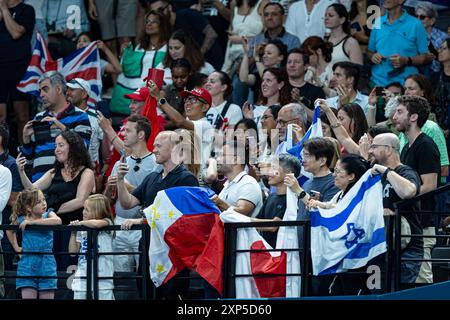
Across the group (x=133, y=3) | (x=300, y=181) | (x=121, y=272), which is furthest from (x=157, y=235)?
(x=133, y=3)

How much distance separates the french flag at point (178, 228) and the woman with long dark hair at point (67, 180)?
150cm

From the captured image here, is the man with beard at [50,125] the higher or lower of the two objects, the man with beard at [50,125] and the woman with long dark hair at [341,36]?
the lower

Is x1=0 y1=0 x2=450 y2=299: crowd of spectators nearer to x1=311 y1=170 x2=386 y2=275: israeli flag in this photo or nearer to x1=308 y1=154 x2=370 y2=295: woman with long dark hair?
x1=308 y1=154 x2=370 y2=295: woman with long dark hair

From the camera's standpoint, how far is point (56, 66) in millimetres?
17453

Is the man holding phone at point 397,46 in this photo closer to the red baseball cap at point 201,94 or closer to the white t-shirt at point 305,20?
the white t-shirt at point 305,20

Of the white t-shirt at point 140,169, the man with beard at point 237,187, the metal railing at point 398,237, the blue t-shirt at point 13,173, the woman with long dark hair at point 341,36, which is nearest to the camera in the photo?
the metal railing at point 398,237

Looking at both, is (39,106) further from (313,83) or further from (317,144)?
(317,144)

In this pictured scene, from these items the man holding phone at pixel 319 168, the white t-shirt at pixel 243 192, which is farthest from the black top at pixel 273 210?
the man holding phone at pixel 319 168

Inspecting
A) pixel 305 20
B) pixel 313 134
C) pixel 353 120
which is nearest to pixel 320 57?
pixel 305 20

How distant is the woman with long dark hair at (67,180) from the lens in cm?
1366

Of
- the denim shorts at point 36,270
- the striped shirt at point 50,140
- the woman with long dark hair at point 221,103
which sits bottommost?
the denim shorts at point 36,270

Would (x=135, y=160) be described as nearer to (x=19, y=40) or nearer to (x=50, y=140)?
(x=50, y=140)

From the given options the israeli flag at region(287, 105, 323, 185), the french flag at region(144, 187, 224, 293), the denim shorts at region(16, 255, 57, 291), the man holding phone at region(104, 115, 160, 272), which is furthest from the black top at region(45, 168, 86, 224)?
the israeli flag at region(287, 105, 323, 185)
